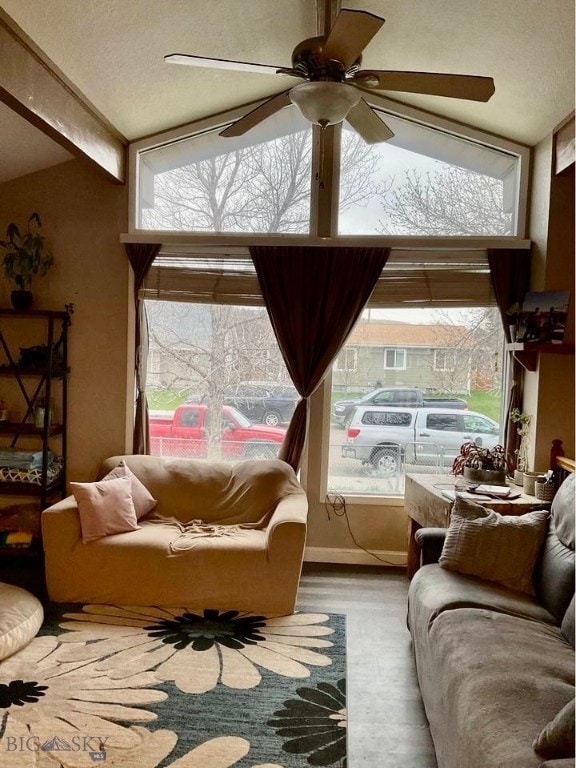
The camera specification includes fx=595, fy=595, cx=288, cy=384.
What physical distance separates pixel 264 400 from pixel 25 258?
6.38ft

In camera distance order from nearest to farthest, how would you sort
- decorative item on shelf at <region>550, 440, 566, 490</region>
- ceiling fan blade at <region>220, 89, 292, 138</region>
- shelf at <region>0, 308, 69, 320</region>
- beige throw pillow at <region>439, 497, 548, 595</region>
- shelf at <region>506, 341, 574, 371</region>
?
ceiling fan blade at <region>220, 89, 292, 138</region> < beige throw pillow at <region>439, 497, 548, 595</region> < shelf at <region>506, 341, 574, 371</region> < decorative item on shelf at <region>550, 440, 566, 490</region> < shelf at <region>0, 308, 69, 320</region>

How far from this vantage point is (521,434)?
4.12m

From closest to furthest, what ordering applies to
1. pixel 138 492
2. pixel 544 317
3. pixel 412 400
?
1. pixel 544 317
2. pixel 138 492
3. pixel 412 400

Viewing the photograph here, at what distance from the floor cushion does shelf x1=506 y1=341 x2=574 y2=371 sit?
3196 mm

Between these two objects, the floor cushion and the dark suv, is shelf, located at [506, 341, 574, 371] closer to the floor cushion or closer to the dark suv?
the dark suv

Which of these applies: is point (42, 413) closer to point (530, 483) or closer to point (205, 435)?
point (205, 435)

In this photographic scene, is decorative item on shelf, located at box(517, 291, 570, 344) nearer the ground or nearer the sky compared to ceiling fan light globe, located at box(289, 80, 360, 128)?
nearer the ground

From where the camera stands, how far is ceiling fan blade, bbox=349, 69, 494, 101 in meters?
2.22

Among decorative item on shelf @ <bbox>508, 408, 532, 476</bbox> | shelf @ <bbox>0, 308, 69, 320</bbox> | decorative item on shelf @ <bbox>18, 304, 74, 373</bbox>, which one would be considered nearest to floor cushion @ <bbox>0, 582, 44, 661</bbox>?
decorative item on shelf @ <bbox>18, 304, 74, 373</bbox>

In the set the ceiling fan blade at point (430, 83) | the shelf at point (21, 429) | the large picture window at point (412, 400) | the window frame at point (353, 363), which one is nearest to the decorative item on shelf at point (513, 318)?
the large picture window at point (412, 400)

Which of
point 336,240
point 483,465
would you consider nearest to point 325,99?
point 336,240

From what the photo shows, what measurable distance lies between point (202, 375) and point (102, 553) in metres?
1.49

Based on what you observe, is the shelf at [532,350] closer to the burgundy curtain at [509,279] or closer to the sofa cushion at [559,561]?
the burgundy curtain at [509,279]

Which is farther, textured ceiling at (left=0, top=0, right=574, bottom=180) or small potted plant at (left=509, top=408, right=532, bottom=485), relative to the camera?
small potted plant at (left=509, top=408, right=532, bottom=485)
